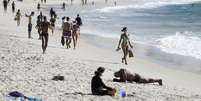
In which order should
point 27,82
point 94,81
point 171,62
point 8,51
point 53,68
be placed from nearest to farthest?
1. point 94,81
2. point 27,82
3. point 53,68
4. point 8,51
5. point 171,62

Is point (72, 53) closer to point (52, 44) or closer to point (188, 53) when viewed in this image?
point (52, 44)

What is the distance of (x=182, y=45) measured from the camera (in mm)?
26547

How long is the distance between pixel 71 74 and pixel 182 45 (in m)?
12.1

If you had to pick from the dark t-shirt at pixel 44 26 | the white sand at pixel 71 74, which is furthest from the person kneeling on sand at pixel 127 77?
the dark t-shirt at pixel 44 26

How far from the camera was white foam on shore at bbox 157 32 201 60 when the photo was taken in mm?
23766

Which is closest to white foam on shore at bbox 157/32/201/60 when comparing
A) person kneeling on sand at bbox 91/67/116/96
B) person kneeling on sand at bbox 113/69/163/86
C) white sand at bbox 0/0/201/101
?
white sand at bbox 0/0/201/101

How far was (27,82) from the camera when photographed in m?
13.6

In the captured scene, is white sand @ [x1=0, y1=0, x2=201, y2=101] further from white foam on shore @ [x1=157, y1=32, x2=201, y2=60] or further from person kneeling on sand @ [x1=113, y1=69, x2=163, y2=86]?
white foam on shore @ [x1=157, y1=32, x2=201, y2=60]

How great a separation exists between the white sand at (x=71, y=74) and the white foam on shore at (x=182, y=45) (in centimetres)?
287

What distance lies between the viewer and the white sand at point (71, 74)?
12734mm

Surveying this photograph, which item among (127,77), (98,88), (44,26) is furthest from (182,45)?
(98,88)

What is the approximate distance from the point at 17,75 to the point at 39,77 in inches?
22.5

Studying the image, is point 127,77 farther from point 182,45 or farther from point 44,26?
point 182,45

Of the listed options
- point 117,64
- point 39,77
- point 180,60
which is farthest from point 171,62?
point 39,77
